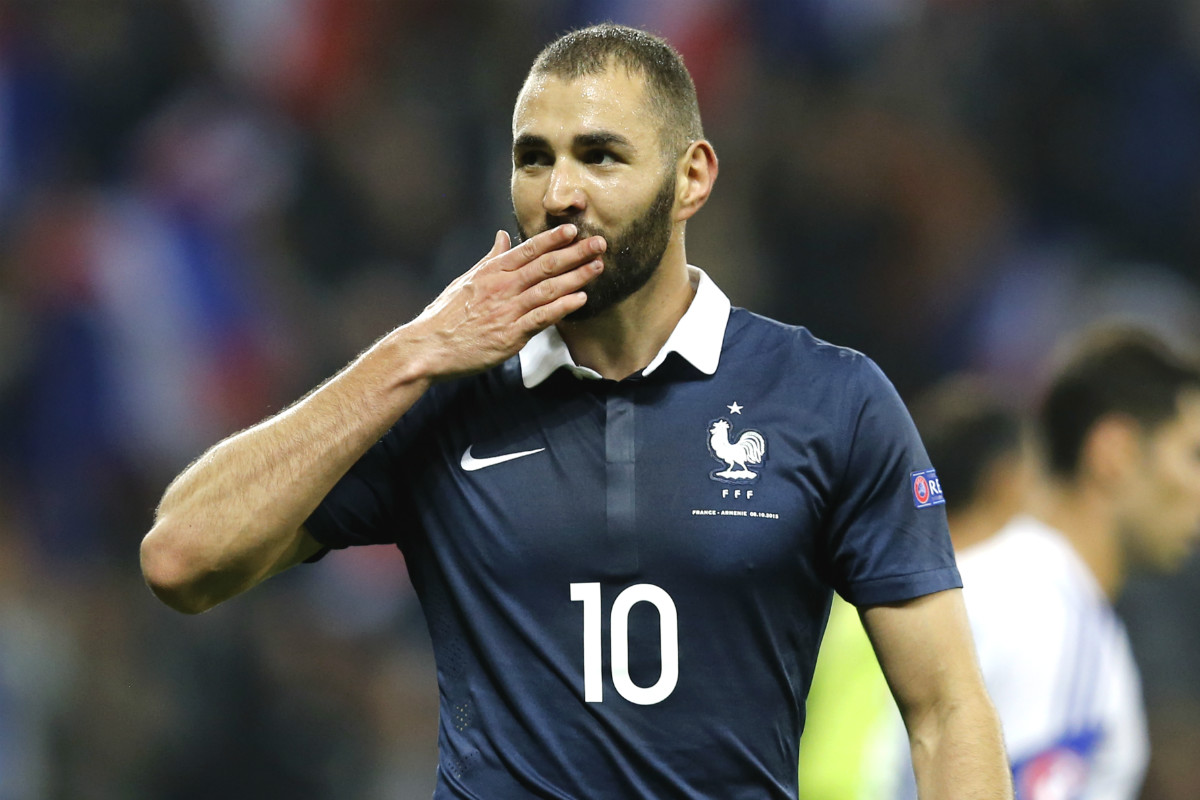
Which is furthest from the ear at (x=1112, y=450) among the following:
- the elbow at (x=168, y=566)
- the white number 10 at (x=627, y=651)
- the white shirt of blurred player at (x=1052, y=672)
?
the elbow at (x=168, y=566)

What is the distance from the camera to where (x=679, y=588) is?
285 centimetres

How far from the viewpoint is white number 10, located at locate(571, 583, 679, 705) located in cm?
284

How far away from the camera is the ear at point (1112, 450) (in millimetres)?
4801

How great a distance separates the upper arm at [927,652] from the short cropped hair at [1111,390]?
2166 millimetres

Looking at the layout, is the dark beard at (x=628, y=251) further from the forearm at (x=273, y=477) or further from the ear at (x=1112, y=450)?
the ear at (x=1112, y=450)

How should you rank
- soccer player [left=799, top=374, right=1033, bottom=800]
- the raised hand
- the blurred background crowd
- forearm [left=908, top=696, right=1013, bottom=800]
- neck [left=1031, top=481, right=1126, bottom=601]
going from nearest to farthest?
forearm [left=908, top=696, right=1013, bottom=800] < the raised hand < soccer player [left=799, top=374, right=1033, bottom=800] < neck [left=1031, top=481, right=1126, bottom=601] < the blurred background crowd

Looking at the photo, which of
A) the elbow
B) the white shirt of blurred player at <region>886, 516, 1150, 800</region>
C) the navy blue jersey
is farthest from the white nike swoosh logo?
the white shirt of blurred player at <region>886, 516, 1150, 800</region>

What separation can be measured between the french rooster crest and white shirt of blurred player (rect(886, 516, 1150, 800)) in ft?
4.99

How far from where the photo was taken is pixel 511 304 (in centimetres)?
286

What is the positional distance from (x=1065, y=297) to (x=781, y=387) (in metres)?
5.16

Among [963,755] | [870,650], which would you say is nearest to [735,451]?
[963,755]

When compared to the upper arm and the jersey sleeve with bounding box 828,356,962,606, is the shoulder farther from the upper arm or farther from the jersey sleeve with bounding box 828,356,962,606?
the upper arm

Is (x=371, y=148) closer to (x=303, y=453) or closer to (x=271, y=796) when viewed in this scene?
(x=271, y=796)

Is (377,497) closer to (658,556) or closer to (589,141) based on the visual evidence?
(658,556)
